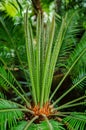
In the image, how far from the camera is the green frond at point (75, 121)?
2891 mm

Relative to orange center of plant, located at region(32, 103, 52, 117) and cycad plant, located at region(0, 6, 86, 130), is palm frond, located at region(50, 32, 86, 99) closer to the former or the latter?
cycad plant, located at region(0, 6, 86, 130)

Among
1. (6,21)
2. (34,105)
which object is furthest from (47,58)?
(6,21)

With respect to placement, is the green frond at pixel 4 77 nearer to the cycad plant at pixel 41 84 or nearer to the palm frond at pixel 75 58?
the cycad plant at pixel 41 84

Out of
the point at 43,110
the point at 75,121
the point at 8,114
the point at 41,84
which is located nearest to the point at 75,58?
the point at 41,84

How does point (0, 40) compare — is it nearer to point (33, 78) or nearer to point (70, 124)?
point (33, 78)

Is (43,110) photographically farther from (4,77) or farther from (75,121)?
(4,77)

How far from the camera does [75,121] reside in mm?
2943

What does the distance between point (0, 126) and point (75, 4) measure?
3311mm

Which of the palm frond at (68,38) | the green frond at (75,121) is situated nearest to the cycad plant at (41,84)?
the green frond at (75,121)

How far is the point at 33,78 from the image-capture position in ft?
11.0

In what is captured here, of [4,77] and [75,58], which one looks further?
[75,58]

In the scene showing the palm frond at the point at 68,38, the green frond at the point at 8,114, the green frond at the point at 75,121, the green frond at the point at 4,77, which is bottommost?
the green frond at the point at 75,121

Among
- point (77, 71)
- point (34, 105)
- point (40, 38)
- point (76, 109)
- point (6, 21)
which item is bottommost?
point (76, 109)

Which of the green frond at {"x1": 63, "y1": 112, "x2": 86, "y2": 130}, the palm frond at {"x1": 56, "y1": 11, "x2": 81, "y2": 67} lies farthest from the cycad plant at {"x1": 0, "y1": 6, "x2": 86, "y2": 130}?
the palm frond at {"x1": 56, "y1": 11, "x2": 81, "y2": 67}
